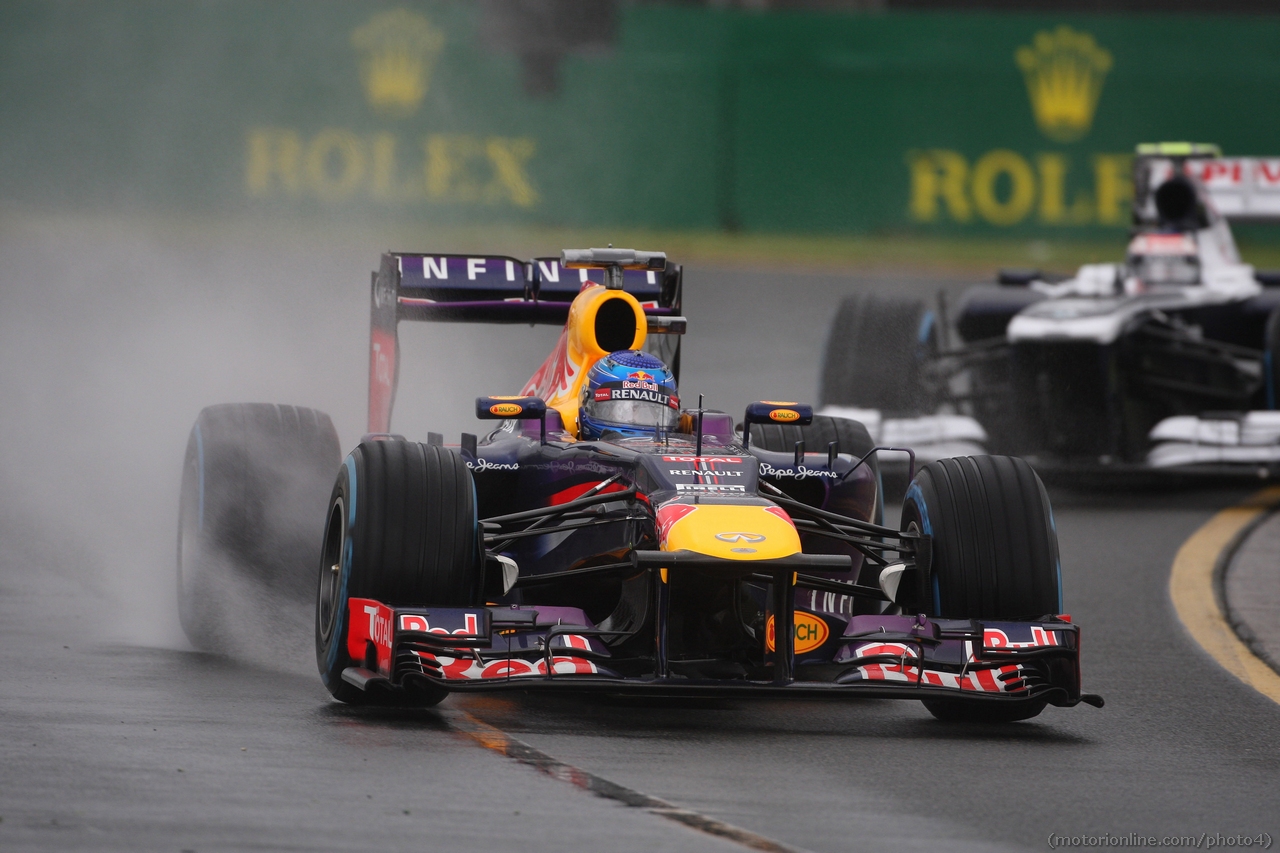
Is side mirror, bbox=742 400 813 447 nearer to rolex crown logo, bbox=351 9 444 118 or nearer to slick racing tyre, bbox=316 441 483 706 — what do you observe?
slick racing tyre, bbox=316 441 483 706

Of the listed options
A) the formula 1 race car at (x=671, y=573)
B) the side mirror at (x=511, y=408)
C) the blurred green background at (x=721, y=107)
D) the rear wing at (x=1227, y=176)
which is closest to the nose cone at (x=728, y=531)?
the formula 1 race car at (x=671, y=573)

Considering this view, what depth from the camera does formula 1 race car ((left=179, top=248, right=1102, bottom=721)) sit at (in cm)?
735

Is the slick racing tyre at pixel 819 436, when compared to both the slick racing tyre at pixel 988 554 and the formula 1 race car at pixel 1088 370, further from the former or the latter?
the formula 1 race car at pixel 1088 370

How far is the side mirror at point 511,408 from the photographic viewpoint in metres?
8.58

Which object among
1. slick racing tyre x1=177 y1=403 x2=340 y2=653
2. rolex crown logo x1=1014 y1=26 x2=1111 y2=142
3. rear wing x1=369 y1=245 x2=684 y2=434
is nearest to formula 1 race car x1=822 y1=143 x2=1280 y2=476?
rear wing x1=369 y1=245 x2=684 y2=434

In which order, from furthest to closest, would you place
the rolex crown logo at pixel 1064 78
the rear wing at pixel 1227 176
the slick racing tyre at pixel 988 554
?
the rolex crown logo at pixel 1064 78
the rear wing at pixel 1227 176
the slick racing tyre at pixel 988 554

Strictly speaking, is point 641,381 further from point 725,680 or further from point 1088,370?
point 1088,370

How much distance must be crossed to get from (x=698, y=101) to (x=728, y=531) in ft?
65.4

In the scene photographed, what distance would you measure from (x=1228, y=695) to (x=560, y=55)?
64.4 ft

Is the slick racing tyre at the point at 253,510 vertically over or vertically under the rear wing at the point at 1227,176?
under

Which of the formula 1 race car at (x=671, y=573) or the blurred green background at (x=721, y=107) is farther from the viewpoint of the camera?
the blurred green background at (x=721, y=107)

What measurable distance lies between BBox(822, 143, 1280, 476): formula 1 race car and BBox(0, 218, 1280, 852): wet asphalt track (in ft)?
3.23

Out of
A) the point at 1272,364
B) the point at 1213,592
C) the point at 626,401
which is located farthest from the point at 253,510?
the point at 1272,364

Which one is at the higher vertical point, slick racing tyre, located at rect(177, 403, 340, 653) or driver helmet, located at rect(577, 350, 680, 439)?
driver helmet, located at rect(577, 350, 680, 439)
